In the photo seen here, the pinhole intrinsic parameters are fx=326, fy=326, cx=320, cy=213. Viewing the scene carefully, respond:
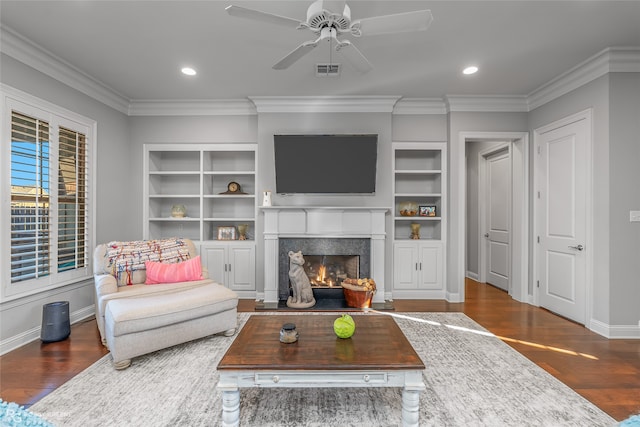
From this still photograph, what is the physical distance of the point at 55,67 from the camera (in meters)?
3.31

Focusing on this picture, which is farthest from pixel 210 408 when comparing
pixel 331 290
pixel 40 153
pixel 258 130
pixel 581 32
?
pixel 581 32

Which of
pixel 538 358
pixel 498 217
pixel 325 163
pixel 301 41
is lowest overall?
pixel 538 358

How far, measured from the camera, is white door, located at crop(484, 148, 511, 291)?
195 inches

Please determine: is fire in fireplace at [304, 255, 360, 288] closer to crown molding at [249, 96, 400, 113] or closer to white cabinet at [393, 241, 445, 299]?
white cabinet at [393, 241, 445, 299]

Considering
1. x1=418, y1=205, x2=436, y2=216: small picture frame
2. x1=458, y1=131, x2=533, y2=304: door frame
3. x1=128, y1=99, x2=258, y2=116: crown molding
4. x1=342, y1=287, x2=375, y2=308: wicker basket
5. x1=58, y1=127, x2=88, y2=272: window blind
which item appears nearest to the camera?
x1=58, y1=127, x2=88, y2=272: window blind

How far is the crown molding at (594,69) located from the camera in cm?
312

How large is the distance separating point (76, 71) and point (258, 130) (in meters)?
2.07

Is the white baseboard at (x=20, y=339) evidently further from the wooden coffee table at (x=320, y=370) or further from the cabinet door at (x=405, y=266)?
the cabinet door at (x=405, y=266)

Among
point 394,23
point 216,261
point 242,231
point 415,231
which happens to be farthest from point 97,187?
point 415,231

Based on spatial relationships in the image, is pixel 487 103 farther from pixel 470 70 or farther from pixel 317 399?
pixel 317 399

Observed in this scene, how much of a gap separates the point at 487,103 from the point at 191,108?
404 centimetres

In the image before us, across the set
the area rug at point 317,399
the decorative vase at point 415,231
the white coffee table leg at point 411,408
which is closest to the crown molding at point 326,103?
the decorative vase at point 415,231

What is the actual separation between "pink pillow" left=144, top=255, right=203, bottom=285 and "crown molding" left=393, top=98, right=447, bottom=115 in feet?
10.8

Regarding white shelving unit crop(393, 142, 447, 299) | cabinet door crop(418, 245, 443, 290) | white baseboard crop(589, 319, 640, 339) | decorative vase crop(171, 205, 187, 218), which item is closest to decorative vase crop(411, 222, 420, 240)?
white shelving unit crop(393, 142, 447, 299)
